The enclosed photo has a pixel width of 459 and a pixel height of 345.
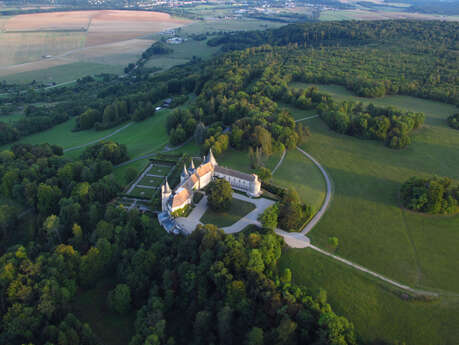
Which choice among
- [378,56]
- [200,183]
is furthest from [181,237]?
[378,56]

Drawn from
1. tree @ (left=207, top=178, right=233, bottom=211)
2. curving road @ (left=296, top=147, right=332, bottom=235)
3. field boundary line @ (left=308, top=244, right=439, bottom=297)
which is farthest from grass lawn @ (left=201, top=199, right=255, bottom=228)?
field boundary line @ (left=308, top=244, right=439, bottom=297)

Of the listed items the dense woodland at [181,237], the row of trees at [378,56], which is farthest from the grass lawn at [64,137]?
the row of trees at [378,56]

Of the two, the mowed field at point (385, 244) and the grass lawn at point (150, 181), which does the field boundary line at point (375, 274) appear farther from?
the grass lawn at point (150, 181)

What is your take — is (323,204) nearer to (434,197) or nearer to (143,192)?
(434,197)

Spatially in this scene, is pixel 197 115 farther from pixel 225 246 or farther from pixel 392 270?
pixel 392 270

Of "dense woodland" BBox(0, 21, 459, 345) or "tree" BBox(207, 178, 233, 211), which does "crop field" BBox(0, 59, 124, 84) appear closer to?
"dense woodland" BBox(0, 21, 459, 345)

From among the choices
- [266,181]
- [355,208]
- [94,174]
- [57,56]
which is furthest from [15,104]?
[355,208]

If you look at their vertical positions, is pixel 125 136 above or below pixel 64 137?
above
